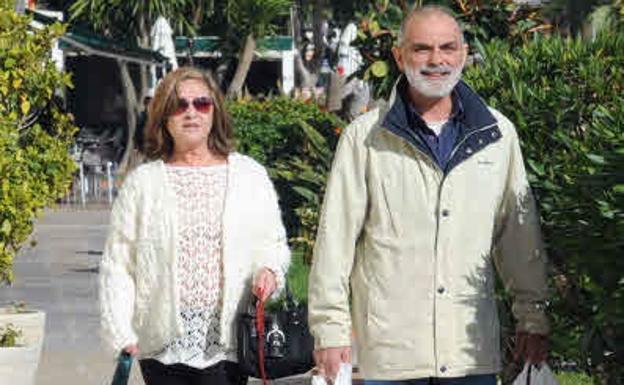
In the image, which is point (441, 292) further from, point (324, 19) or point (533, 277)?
point (324, 19)

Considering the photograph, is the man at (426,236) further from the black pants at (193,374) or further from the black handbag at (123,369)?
the black handbag at (123,369)

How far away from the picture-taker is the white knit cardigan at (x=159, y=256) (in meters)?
5.64

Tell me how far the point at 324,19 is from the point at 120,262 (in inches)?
1342

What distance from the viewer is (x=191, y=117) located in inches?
230

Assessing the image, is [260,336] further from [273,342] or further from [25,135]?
[25,135]

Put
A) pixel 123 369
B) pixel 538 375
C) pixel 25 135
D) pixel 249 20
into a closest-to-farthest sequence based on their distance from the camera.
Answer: pixel 538 375 → pixel 123 369 → pixel 25 135 → pixel 249 20

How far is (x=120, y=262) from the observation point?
5754 millimetres

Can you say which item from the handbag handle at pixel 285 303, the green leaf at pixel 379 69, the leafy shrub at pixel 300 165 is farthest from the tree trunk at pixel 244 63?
the handbag handle at pixel 285 303

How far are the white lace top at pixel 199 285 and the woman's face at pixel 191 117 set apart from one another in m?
0.23

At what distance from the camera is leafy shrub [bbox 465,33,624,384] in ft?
15.4

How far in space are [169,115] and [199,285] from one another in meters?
0.62

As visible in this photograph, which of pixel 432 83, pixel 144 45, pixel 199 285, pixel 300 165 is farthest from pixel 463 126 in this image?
pixel 144 45

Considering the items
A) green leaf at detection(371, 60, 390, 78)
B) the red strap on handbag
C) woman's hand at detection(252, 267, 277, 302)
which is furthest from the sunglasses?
green leaf at detection(371, 60, 390, 78)

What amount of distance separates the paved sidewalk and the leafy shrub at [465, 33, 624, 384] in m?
2.40
